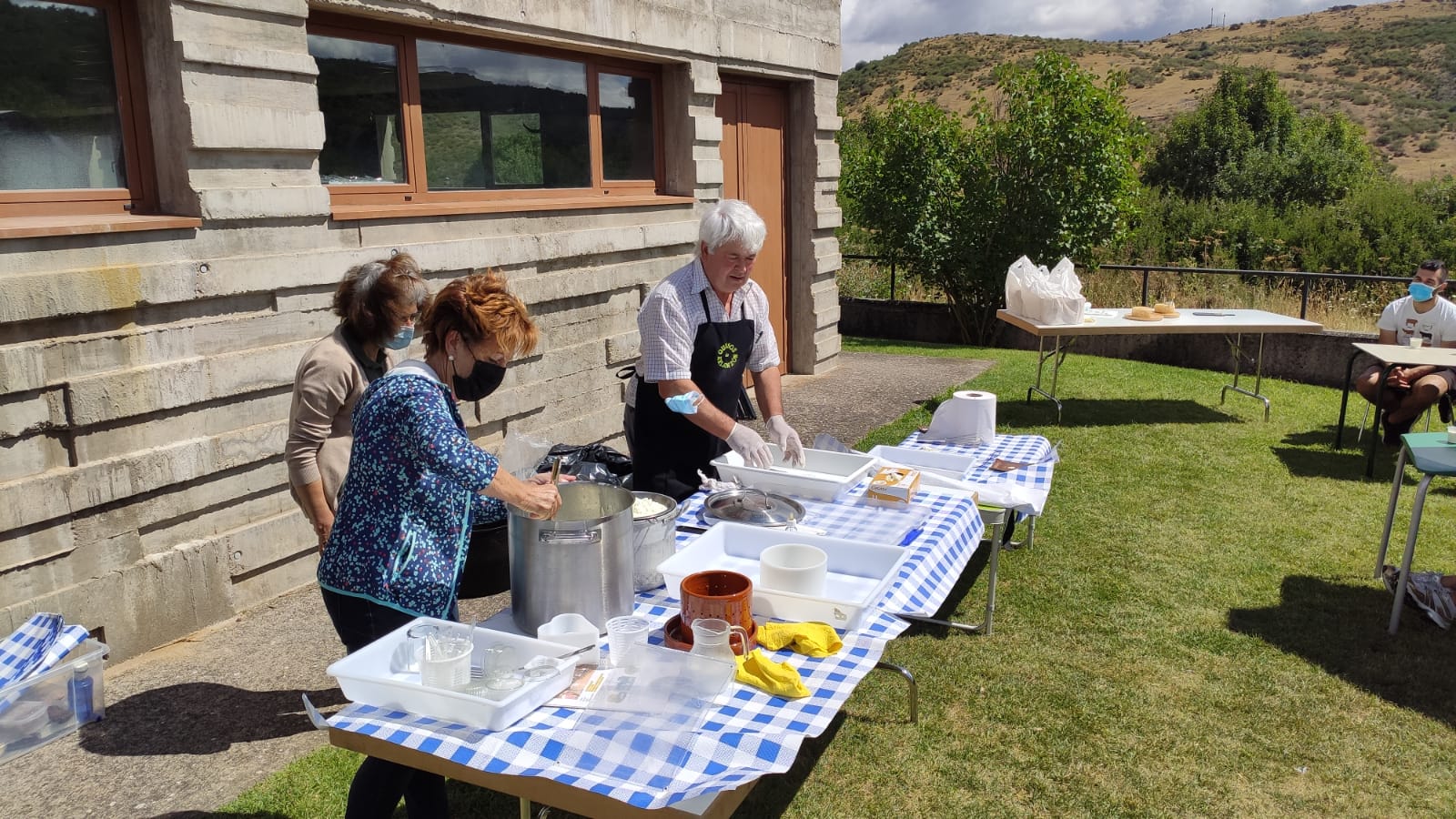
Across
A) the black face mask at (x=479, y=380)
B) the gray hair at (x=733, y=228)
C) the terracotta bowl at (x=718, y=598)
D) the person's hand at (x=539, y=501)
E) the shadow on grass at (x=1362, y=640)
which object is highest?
the gray hair at (x=733, y=228)

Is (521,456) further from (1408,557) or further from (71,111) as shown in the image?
(1408,557)

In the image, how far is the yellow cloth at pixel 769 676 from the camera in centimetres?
213

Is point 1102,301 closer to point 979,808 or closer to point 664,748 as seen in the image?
point 979,808

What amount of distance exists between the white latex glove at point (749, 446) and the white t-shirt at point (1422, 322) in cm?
673

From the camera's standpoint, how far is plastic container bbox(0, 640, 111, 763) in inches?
A: 129

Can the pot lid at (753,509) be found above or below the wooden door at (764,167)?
below

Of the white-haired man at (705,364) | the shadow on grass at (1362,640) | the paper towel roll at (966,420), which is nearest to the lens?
the white-haired man at (705,364)

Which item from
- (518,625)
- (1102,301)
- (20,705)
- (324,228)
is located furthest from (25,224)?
(1102,301)

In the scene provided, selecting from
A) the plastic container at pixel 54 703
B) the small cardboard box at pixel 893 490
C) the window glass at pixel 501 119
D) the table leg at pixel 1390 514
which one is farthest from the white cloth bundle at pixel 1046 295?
the plastic container at pixel 54 703

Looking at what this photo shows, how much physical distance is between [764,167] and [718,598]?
7.31m

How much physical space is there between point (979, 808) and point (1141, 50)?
6975 cm

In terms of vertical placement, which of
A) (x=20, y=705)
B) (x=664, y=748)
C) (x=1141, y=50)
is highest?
(x=1141, y=50)

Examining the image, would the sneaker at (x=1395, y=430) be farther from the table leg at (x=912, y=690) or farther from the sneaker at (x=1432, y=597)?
the table leg at (x=912, y=690)

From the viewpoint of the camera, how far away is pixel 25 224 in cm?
364
